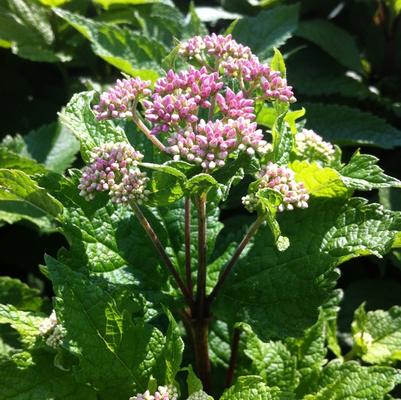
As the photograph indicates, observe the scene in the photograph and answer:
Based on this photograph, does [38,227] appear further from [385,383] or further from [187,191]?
[385,383]

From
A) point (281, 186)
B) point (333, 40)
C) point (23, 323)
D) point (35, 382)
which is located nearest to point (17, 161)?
point (23, 323)

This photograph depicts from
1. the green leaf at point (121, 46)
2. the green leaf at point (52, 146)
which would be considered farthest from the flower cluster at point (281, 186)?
the green leaf at point (52, 146)

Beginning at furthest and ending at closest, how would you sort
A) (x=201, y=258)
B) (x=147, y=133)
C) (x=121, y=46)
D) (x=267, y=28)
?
1. (x=267, y=28)
2. (x=121, y=46)
3. (x=201, y=258)
4. (x=147, y=133)

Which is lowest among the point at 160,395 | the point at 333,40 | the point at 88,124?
the point at 160,395

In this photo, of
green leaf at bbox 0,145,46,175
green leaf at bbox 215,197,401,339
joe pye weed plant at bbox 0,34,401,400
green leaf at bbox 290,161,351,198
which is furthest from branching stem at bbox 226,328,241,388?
green leaf at bbox 0,145,46,175

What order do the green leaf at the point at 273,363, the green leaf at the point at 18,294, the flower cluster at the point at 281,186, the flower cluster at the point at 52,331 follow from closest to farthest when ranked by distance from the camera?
the flower cluster at the point at 281,186
the flower cluster at the point at 52,331
the green leaf at the point at 273,363
the green leaf at the point at 18,294

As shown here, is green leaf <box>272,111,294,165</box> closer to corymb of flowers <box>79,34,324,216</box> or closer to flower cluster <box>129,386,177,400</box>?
corymb of flowers <box>79,34,324,216</box>

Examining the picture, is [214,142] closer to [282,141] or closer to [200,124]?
[200,124]

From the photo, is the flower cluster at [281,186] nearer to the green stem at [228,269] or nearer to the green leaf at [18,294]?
the green stem at [228,269]
